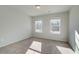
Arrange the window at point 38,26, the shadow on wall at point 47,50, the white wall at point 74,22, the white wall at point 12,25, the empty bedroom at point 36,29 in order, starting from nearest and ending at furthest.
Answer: the white wall at point 74,22 < the shadow on wall at point 47,50 < the empty bedroom at point 36,29 < the white wall at point 12,25 < the window at point 38,26

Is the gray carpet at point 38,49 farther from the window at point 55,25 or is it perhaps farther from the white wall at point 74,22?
the window at point 55,25

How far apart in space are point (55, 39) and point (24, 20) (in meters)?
2.16

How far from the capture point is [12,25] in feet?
12.0

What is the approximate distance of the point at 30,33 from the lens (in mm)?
4820

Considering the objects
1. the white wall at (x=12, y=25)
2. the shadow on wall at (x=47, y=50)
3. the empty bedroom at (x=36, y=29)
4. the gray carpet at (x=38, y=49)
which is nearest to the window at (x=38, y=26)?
the empty bedroom at (x=36, y=29)

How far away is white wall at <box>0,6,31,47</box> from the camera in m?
3.19

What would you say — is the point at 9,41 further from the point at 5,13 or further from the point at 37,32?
the point at 37,32

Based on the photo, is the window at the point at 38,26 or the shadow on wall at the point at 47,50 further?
the window at the point at 38,26

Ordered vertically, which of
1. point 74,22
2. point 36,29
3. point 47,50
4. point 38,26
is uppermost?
point 74,22

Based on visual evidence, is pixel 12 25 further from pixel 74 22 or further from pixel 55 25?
pixel 74 22

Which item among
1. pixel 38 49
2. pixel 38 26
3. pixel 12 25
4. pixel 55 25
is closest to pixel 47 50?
pixel 38 49

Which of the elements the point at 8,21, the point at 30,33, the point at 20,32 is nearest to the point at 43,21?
the point at 30,33

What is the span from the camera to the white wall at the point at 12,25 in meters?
3.19

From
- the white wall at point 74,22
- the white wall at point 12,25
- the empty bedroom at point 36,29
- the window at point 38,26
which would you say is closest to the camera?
the white wall at point 74,22
